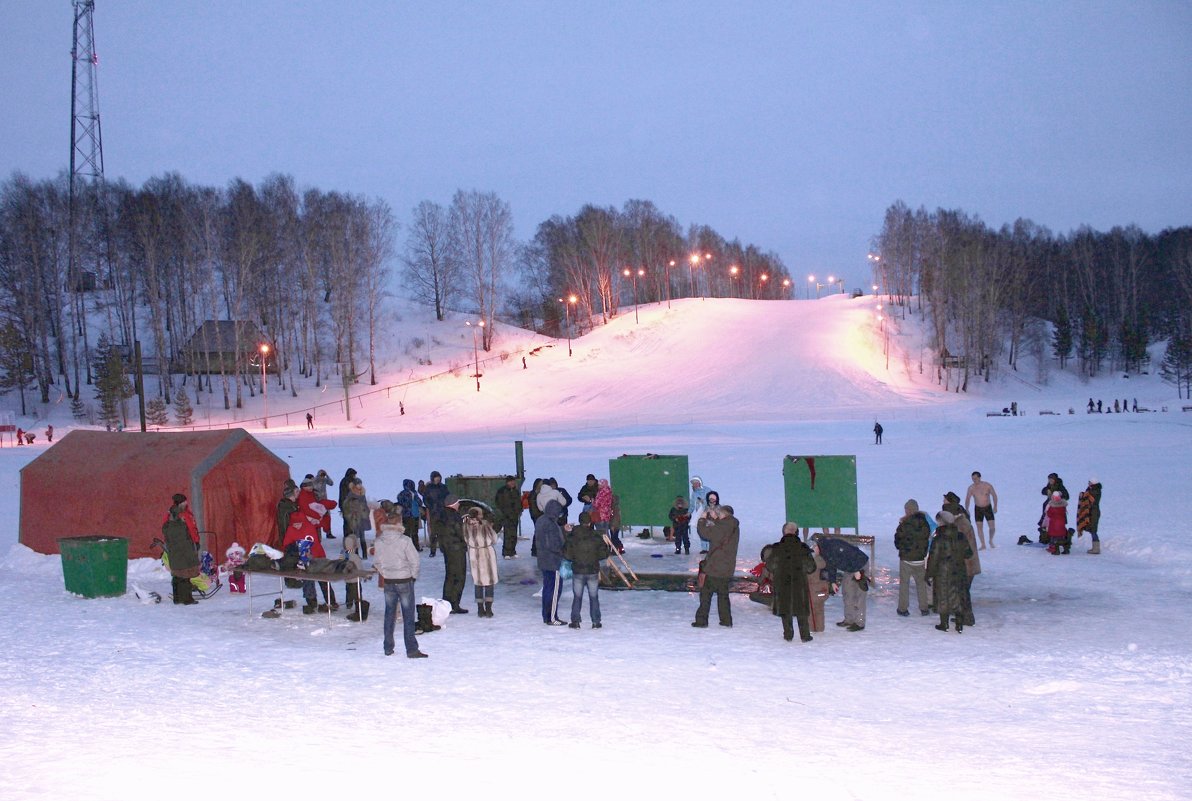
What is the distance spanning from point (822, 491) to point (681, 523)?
101 inches

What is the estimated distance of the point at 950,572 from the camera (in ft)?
32.6

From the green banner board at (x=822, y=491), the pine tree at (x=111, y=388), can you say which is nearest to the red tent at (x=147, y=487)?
the green banner board at (x=822, y=491)

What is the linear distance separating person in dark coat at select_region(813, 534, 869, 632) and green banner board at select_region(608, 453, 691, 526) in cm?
544

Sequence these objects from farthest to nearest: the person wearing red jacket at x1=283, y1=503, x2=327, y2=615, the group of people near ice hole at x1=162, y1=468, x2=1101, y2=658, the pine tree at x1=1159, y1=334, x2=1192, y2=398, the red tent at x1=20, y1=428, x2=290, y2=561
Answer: the pine tree at x1=1159, y1=334, x2=1192, y2=398 < the red tent at x1=20, y1=428, x2=290, y2=561 < the person wearing red jacket at x1=283, y1=503, x2=327, y2=615 < the group of people near ice hole at x1=162, y1=468, x2=1101, y2=658

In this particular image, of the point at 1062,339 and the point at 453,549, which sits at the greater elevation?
the point at 1062,339

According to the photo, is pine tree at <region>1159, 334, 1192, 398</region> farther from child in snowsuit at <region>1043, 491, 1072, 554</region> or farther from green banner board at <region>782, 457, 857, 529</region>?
green banner board at <region>782, 457, 857, 529</region>

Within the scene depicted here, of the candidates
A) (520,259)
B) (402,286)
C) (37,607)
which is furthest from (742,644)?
(520,259)

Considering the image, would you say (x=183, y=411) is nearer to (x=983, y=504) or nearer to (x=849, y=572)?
(x=983, y=504)

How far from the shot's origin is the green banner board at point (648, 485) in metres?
16.2

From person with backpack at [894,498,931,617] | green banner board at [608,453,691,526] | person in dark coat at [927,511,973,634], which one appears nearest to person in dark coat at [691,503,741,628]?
person with backpack at [894,498,931,617]

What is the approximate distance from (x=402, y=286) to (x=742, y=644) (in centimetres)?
8610

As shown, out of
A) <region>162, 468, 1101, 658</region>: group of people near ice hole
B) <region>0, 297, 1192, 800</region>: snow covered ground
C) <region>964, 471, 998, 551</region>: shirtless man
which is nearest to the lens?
<region>0, 297, 1192, 800</region>: snow covered ground

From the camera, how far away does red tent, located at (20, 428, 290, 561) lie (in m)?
14.5

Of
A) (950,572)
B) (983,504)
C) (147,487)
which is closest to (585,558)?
(950,572)
